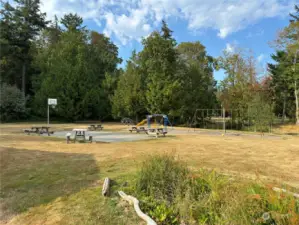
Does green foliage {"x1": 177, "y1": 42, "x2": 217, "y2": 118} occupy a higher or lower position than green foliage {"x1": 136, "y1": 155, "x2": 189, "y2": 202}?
higher

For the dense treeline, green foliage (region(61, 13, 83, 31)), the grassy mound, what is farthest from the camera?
green foliage (region(61, 13, 83, 31))

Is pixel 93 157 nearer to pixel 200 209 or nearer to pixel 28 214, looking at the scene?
pixel 28 214

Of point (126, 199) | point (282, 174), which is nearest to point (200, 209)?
point (126, 199)

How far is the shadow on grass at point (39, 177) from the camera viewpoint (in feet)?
11.3

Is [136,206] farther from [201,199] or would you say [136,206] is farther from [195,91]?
[195,91]

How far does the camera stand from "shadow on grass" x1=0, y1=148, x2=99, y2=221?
3.44 metres

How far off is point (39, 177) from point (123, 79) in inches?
898

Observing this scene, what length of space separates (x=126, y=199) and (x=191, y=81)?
2573 centimetres

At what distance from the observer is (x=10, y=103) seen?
25.7m

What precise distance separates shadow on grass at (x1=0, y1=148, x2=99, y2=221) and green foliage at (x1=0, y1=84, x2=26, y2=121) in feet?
73.2

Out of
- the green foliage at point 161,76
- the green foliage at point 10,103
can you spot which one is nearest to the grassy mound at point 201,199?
the green foliage at point 161,76

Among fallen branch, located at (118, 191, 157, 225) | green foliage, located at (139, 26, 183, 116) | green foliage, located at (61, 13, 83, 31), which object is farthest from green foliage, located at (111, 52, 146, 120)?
fallen branch, located at (118, 191, 157, 225)

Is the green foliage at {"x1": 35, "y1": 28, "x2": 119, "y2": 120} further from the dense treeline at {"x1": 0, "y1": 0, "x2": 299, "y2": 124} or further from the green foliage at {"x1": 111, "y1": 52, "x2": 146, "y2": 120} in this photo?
the green foliage at {"x1": 111, "y1": 52, "x2": 146, "y2": 120}

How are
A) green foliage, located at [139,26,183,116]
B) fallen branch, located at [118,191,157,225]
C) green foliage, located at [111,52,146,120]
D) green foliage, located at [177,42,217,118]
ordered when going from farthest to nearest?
green foliage, located at [177,42,217,118] < green foliage, located at [111,52,146,120] < green foliage, located at [139,26,183,116] < fallen branch, located at [118,191,157,225]
